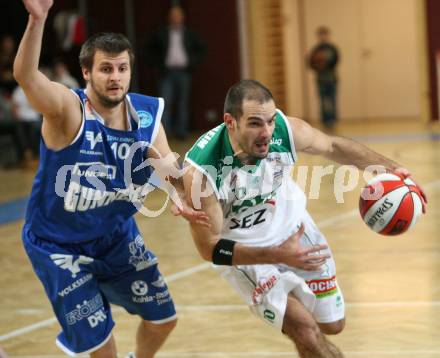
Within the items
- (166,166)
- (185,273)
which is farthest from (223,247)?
(185,273)

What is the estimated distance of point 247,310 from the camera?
24.3ft

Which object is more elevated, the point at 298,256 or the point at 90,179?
the point at 90,179

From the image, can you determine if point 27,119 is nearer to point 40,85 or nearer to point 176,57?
point 176,57

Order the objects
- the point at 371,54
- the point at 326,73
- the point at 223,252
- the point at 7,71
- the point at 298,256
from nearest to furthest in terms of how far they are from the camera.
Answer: the point at 298,256 → the point at 223,252 → the point at 7,71 → the point at 326,73 → the point at 371,54

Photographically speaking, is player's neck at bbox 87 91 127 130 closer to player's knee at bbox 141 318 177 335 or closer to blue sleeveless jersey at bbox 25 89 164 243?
blue sleeveless jersey at bbox 25 89 164 243

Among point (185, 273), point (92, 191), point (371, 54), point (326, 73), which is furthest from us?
point (371, 54)

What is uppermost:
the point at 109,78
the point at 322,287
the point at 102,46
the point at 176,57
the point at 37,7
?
the point at 37,7

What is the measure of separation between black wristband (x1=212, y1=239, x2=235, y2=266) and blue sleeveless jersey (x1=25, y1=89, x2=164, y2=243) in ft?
2.00

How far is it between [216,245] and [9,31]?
16540 millimetres

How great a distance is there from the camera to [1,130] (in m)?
16.6

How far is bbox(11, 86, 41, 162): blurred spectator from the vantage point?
639 inches

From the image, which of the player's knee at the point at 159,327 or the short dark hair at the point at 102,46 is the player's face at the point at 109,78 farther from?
the player's knee at the point at 159,327

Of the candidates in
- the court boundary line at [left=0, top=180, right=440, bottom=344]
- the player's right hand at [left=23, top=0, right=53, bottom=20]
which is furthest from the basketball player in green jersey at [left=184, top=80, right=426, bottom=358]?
the court boundary line at [left=0, top=180, right=440, bottom=344]

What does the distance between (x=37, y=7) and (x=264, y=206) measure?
175 cm
